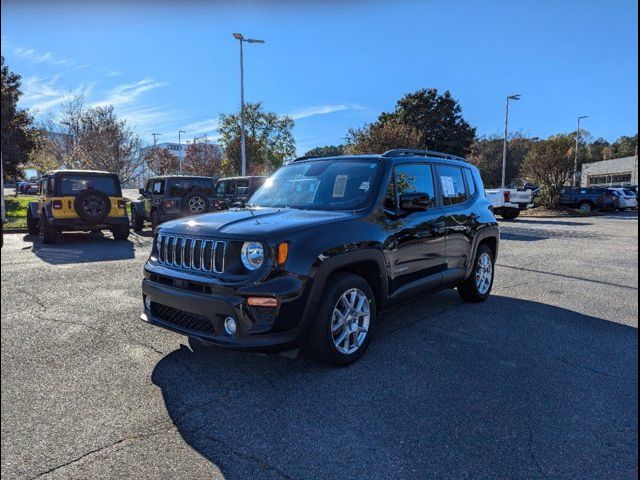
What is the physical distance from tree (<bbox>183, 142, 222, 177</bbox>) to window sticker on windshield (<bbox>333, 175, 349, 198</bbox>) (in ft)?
148

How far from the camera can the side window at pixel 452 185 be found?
5145mm

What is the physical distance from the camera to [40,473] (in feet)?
6.95

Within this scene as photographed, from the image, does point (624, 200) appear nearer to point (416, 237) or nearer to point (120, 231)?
point (120, 231)

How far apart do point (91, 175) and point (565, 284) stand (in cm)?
1062

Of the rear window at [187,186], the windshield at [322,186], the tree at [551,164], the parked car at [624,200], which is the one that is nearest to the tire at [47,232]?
the rear window at [187,186]

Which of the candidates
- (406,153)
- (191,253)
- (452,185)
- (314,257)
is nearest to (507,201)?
(452,185)

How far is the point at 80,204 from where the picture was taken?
8.69 m

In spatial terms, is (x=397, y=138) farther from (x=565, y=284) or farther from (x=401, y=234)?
(x=401, y=234)

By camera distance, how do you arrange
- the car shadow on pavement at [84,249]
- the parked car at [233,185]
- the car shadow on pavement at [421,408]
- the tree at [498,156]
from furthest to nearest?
the tree at [498,156] < the parked car at [233,185] < the car shadow on pavement at [84,249] < the car shadow on pavement at [421,408]

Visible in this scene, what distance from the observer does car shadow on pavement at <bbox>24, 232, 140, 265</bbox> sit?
8.49 metres

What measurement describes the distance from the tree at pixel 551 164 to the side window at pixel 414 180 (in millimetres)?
24929

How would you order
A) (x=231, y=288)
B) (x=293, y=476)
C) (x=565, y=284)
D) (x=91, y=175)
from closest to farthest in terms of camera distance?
1. (x=293, y=476)
2. (x=231, y=288)
3. (x=565, y=284)
4. (x=91, y=175)

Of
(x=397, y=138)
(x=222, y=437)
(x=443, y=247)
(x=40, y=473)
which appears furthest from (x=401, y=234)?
(x=397, y=138)

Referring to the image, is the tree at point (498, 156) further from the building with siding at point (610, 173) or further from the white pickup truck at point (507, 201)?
the white pickup truck at point (507, 201)
